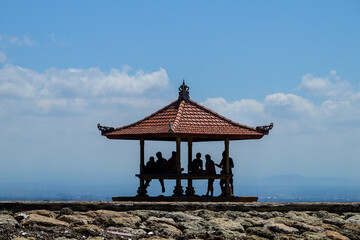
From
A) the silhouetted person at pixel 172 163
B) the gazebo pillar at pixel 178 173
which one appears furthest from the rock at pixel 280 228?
the silhouetted person at pixel 172 163

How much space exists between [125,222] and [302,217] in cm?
347

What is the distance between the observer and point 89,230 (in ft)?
33.8

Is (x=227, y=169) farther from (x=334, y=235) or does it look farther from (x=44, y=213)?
(x=44, y=213)

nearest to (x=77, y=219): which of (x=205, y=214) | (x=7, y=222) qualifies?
(x=7, y=222)

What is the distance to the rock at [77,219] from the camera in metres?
10.7

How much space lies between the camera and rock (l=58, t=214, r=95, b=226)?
1073cm

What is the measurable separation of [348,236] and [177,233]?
3005 mm

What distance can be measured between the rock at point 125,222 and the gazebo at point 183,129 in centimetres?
860

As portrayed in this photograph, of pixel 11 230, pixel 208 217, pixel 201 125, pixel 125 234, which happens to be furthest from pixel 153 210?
pixel 201 125

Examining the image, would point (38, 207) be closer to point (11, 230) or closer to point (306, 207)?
point (11, 230)

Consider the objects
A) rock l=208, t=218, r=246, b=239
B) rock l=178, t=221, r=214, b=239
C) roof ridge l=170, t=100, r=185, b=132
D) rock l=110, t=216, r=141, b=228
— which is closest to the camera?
rock l=178, t=221, r=214, b=239

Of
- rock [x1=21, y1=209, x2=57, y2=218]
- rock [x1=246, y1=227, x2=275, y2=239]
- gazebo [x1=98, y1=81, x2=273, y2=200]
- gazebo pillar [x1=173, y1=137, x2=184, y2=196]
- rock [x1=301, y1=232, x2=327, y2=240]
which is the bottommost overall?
rock [x1=301, y1=232, x2=327, y2=240]

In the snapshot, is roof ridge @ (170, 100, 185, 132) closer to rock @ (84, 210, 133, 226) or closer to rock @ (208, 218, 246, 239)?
rock @ (84, 210, 133, 226)

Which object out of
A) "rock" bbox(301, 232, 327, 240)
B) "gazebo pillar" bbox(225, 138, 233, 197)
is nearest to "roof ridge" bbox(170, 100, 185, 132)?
"gazebo pillar" bbox(225, 138, 233, 197)
